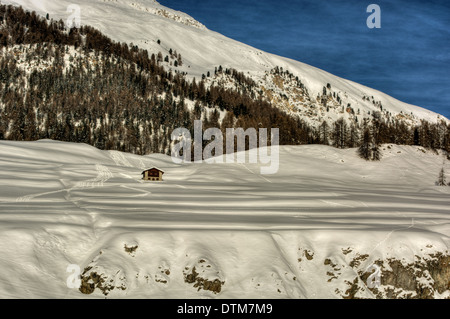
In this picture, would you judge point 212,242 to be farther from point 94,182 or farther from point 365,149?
point 365,149

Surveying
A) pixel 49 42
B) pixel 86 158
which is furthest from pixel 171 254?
pixel 49 42

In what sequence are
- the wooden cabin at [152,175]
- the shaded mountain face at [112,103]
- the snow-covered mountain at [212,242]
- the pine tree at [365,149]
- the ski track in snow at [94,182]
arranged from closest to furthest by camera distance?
the snow-covered mountain at [212,242], the ski track in snow at [94,182], the wooden cabin at [152,175], the pine tree at [365,149], the shaded mountain face at [112,103]

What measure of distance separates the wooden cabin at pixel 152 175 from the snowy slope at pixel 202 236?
4.09m

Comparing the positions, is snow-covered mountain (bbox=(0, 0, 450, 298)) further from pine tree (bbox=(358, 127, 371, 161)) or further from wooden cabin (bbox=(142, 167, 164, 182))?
pine tree (bbox=(358, 127, 371, 161))

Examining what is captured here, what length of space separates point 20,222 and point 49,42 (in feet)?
600

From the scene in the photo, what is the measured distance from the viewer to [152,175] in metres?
54.2

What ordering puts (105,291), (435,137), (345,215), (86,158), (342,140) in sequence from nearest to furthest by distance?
1. (105,291)
2. (345,215)
3. (86,158)
4. (435,137)
5. (342,140)

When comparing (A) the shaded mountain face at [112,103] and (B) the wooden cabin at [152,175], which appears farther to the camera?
(A) the shaded mountain face at [112,103]

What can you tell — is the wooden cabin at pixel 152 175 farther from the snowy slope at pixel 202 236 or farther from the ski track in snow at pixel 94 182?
the ski track in snow at pixel 94 182

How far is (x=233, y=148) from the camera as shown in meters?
104

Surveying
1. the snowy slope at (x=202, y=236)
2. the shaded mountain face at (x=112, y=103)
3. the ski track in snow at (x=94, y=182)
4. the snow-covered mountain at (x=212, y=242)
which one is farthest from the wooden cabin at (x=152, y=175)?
the shaded mountain face at (x=112, y=103)

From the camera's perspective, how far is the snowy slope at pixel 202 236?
21484 mm

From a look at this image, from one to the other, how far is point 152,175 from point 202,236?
30412 mm
